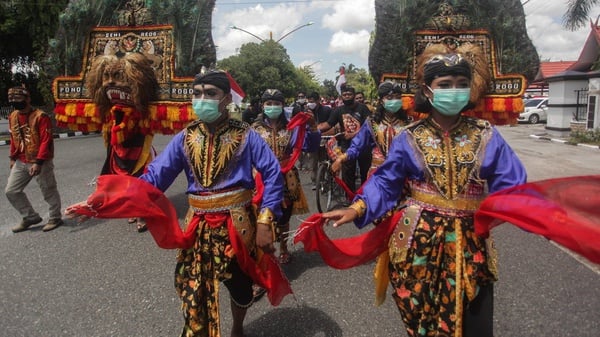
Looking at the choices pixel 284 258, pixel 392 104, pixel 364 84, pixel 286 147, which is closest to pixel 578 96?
pixel 392 104

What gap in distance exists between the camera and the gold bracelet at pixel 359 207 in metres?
2.33

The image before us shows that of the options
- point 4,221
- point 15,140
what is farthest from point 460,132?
point 4,221

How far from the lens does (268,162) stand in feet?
9.09

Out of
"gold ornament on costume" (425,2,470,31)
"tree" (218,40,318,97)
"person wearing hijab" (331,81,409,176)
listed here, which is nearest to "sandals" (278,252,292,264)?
"person wearing hijab" (331,81,409,176)

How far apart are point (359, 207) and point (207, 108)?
1.14 meters

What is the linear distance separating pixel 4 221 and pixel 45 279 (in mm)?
2805

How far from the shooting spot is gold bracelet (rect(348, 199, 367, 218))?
91.6 inches

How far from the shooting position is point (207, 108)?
268cm

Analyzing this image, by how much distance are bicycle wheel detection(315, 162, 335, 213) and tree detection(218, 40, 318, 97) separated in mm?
28457

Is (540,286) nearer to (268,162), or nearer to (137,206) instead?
(268,162)

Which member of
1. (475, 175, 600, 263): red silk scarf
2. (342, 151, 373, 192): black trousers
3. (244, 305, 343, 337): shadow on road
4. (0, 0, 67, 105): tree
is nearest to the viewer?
(475, 175, 600, 263): red silk scarf

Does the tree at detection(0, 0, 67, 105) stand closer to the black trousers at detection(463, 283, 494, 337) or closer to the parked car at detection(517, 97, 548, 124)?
the black trousers at detection(463, 283, 494, 337)

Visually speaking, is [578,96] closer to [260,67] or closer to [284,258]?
[284,258]

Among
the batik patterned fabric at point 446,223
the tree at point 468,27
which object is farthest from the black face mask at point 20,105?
the batik patterned fabric at point 446,223
